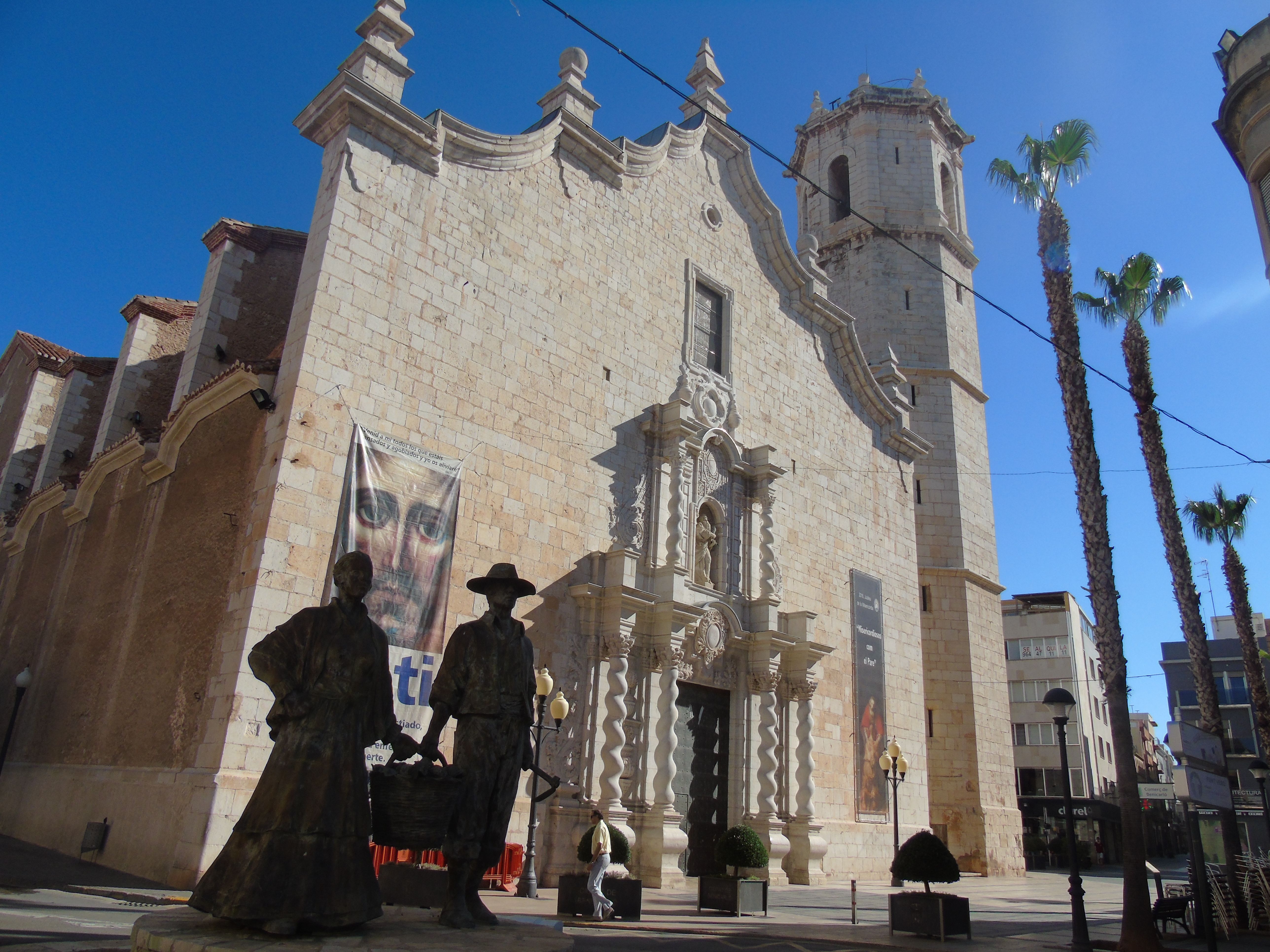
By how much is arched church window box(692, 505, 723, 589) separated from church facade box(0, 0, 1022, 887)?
6 cm

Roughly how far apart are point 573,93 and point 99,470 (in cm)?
1129

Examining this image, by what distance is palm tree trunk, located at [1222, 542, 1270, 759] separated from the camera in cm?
1928

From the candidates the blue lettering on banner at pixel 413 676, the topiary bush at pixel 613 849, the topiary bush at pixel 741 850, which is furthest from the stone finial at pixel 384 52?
the topiary bush at pixel 741 850

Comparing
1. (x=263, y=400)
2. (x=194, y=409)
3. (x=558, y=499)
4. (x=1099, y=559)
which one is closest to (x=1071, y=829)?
(x=1099, y=559)

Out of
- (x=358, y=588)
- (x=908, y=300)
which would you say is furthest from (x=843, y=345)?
(x=358, y=588)

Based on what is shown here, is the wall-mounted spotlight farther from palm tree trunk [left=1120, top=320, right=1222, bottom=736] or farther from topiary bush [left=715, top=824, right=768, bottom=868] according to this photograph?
palm tree trunk [left=1120, top=320, right=1222, bottom=736]

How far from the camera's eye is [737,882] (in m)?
11.2

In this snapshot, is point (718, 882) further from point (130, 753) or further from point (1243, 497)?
point (1243, 497)

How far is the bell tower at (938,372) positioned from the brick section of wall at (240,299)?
1520cm

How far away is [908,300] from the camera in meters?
26.5

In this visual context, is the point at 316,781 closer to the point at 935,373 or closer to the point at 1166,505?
the point at 1166,505

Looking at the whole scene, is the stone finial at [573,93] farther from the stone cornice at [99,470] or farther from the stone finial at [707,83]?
the stone cornice at [99,470]

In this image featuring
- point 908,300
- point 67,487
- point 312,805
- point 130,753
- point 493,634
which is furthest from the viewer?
point 908,300

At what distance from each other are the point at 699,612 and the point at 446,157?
28.6ft
